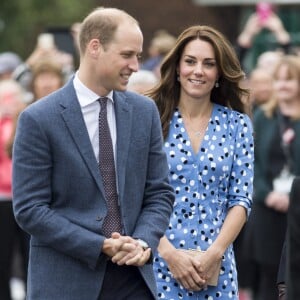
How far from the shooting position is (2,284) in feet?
39.6

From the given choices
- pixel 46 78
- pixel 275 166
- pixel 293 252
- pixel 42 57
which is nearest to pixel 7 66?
pixel 42 57

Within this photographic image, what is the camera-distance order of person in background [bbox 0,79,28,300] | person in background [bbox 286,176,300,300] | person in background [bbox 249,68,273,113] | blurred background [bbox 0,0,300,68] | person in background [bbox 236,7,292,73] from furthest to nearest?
blurred background [bbox 0,0,300,68] < person in background [bbox 236,7,292,73] < person in background [bbox 249,68,273,113] < person in background [bbox 0,79,28,300] < person in background [bbox 286,176,300,300]

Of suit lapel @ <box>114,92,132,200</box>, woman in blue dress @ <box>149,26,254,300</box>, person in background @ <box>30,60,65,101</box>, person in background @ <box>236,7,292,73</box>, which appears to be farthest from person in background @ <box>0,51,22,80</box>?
suit lapel @ <box>114,92,132,200</box>

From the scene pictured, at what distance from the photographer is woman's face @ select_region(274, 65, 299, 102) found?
35.0ft

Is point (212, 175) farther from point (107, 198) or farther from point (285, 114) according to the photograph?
point (285, 114)

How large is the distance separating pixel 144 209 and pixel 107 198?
0.23 m

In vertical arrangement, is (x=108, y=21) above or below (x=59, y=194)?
above

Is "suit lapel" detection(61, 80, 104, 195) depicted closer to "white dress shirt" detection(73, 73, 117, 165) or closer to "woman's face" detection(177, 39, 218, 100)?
"white dress shirt" detection(73, 73, 117, 165)

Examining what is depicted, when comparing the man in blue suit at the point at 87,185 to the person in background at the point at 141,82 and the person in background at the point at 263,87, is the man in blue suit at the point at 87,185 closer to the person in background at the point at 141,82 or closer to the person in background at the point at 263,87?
the person in background at the point at 141,82

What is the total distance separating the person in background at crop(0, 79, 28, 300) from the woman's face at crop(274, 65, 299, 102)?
2354 mm

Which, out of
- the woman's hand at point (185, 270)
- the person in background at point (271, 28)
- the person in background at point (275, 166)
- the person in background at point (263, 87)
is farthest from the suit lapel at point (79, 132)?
the person in background at point (271, 28)

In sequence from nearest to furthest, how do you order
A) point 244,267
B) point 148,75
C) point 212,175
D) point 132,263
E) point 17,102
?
point 132,263 < point 212,175 < point 148,75 < point 17,102 < point 244,267

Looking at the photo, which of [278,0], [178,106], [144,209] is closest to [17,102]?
[178,106]

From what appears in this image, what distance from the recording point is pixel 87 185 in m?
6.33
